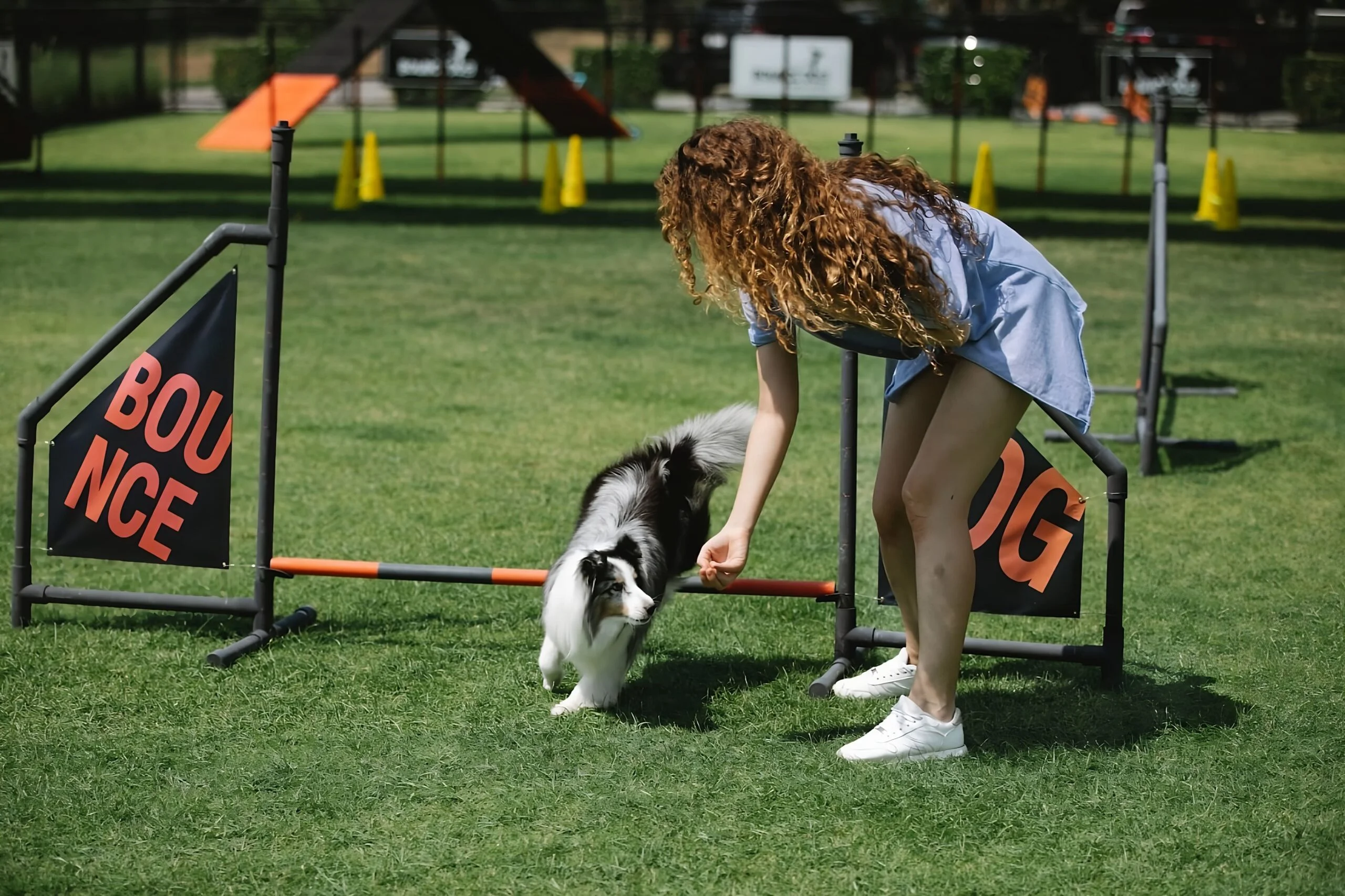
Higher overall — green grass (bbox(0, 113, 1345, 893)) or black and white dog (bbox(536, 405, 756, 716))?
black and white dog (bbox(536, 405, 756, 716))

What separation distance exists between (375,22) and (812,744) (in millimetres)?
18596

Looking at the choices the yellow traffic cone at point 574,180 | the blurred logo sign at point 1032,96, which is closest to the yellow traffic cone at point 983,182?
the yellow traffic cone at point 574,180

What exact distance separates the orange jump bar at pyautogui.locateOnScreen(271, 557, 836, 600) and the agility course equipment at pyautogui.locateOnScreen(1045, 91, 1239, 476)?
297 cm

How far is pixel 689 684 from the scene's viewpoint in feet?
14.9

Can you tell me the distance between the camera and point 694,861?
3.28 metres

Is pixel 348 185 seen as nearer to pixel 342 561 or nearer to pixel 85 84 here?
pixel 85 84

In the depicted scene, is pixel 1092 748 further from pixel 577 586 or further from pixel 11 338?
pixel 11 338

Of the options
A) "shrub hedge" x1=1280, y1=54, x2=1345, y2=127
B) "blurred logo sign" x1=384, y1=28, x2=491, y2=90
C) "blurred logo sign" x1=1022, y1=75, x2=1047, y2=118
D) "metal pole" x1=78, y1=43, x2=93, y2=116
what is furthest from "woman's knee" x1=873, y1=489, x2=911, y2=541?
"blurred logo sign" x1=1022, y1=75, x2=1047, y2=118

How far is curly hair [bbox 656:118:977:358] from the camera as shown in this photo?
3.30 m

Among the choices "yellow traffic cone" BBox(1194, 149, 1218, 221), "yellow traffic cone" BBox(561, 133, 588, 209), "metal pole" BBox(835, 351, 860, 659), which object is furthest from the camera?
"yellow traffic cone" BBox(561, 133, 588, 209)

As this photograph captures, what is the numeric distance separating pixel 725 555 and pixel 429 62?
73.4 feet

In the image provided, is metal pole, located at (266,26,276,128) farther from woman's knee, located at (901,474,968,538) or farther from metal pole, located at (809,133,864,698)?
woman's knee, located at (901,474,968,538)

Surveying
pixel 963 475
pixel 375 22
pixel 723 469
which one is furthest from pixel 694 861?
pixel 375 22

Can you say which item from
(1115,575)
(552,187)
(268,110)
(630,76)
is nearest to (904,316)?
(1115,575)
